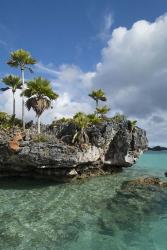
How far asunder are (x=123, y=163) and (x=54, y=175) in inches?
410

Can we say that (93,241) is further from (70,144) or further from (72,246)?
(70,144)

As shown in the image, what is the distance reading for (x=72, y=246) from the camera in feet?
48.1

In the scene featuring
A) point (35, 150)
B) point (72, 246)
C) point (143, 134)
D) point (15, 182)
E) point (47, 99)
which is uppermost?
point (47, 99)

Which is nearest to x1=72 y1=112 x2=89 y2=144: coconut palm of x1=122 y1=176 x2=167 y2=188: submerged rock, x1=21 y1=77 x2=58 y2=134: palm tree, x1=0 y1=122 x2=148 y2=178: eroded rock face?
x1=0 y1=122 x2=148 y2=178: eroded rock face

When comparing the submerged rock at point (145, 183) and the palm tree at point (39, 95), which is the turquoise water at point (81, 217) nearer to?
the submerged rock at point (145, 183)

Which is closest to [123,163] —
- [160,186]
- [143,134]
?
[143,134]

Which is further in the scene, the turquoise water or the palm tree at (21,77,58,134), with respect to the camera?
the palm tree at (21,77,58,134)

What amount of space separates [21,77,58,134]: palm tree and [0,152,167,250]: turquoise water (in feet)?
31.8

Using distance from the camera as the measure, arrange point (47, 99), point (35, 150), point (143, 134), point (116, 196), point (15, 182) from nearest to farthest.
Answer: point (116, 196) → point (35, 150) → point (15, 182) → point (47, 99) → point (143, 134)

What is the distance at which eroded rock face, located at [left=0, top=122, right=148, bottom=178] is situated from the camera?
29.7 metres

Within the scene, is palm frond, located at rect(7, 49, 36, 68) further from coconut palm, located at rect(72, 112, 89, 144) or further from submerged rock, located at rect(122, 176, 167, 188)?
submerged rock, located at rect(122, 176, 167, 188)

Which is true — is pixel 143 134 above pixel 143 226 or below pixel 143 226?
above

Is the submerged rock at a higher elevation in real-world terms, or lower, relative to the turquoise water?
higher

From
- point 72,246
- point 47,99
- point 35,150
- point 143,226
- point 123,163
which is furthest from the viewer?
point 123,163
